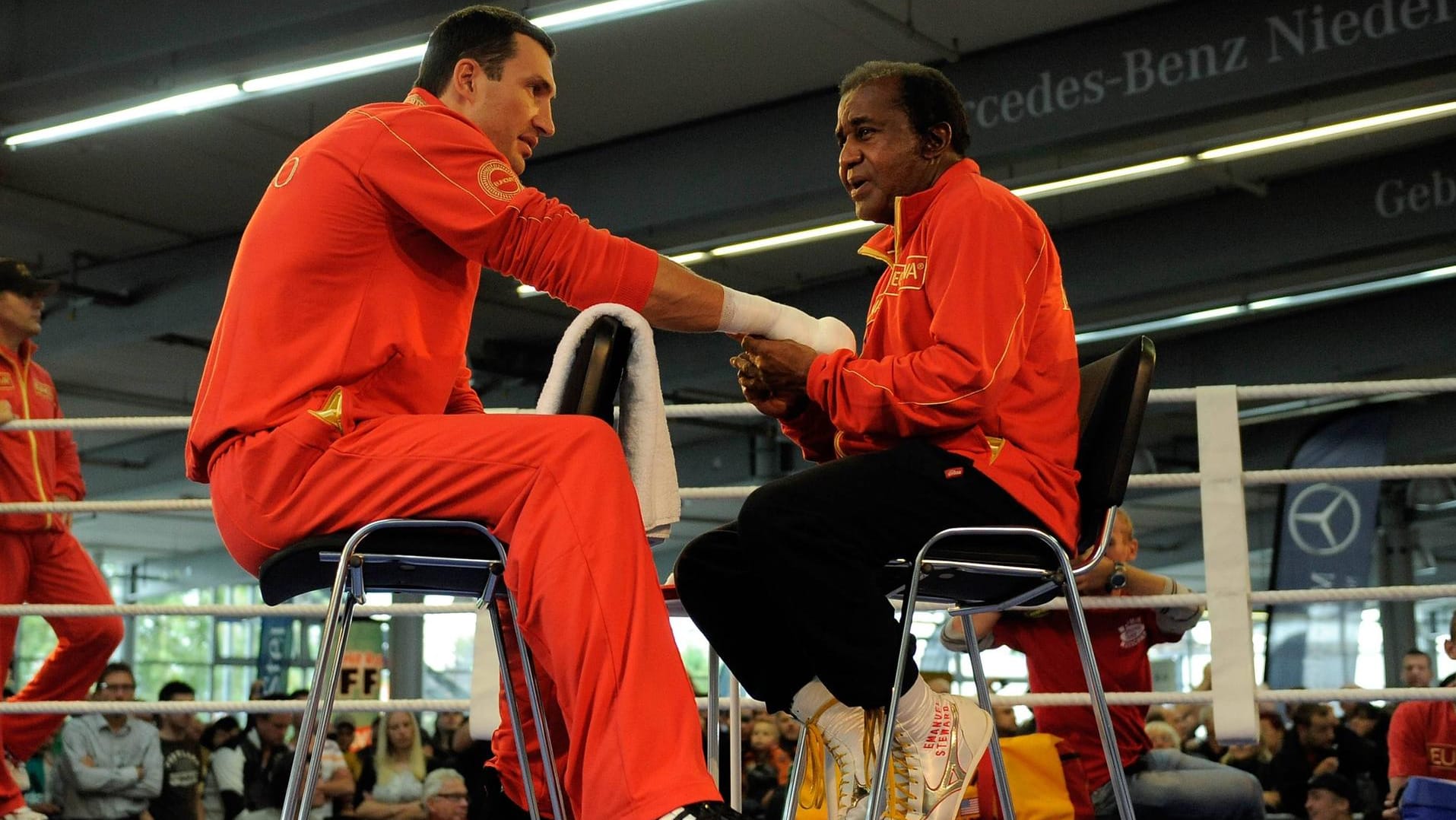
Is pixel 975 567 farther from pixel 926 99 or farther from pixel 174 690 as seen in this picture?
pixel 174 690

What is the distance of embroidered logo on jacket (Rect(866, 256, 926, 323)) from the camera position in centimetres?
192

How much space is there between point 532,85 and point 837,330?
552 mm

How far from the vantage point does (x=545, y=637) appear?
149 centimetres

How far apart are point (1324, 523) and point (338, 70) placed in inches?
308

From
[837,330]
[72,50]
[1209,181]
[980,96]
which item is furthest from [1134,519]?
[837,330]

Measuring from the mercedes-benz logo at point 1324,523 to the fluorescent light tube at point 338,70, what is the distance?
741cm

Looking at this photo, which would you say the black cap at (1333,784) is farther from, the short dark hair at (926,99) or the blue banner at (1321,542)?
the short dark hair at (926,99)

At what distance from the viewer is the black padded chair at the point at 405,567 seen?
1.58 metres

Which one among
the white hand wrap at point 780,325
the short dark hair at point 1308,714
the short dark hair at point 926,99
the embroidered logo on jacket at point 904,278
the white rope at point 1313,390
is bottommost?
the short dark hair at point 1308,714

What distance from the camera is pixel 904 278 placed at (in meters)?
1.94

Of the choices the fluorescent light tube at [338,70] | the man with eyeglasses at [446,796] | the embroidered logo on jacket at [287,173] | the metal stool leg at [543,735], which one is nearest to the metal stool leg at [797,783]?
the metal stool leg at [543,735]

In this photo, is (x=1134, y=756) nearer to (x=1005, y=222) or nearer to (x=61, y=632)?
(x=1005, y=222)

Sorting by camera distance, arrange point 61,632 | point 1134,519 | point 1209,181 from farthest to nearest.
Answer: point 1134,519, point 1209,181, point 61,632

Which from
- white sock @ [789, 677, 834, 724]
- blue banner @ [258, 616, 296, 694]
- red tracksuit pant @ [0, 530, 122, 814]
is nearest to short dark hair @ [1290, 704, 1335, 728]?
red tracksuit pant @ [0, 530, 122, 814]
